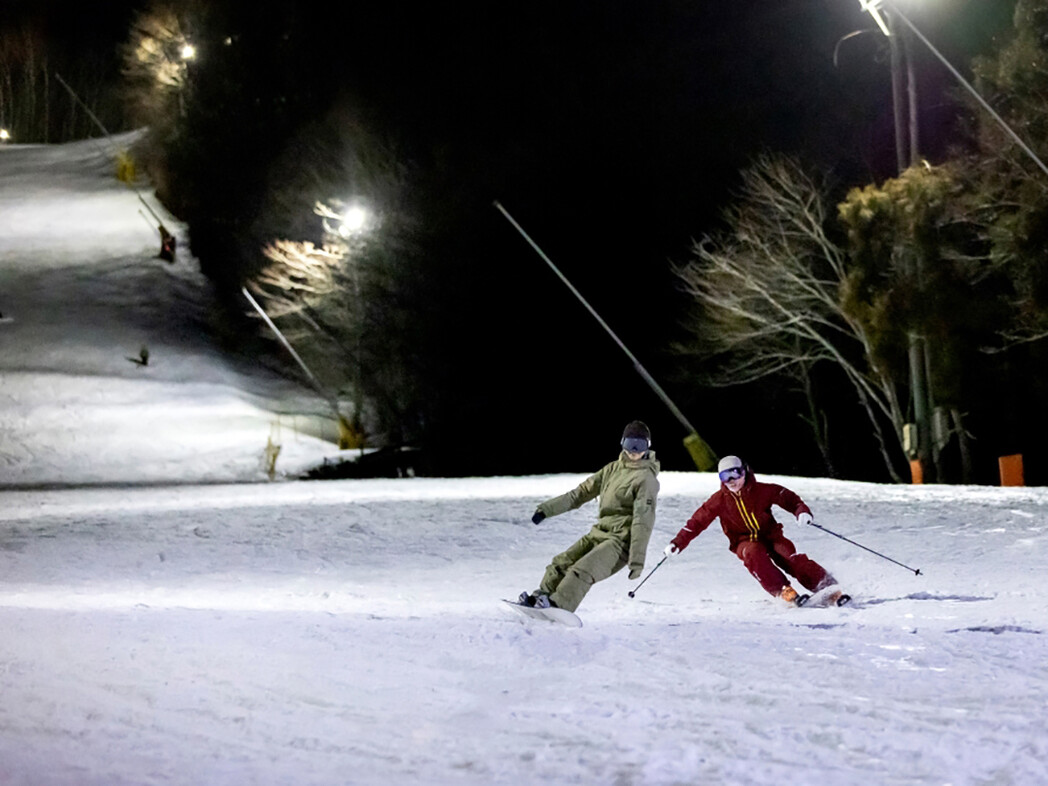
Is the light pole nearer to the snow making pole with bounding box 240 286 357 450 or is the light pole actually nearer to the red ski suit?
the red ski suit

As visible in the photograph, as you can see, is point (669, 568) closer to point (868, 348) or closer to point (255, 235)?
point (868, 348)

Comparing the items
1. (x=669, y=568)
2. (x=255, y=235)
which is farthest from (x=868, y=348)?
(x=255, y=235)

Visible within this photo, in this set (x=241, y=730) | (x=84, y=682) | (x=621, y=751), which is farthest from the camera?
(x=84, y=682)

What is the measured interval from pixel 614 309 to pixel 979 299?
43.0 feet

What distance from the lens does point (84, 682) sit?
18.3 ft

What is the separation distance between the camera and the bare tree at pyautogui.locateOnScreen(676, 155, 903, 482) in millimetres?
25266

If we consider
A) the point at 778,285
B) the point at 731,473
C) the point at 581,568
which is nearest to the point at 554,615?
the point at 581,568

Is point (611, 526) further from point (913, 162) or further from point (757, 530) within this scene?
point (913, 162)

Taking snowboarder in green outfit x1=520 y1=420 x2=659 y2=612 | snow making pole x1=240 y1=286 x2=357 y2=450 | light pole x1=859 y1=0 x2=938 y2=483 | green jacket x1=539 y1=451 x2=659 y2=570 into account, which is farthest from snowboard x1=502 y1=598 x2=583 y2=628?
snow making pole x1=240 y1=286 x2=357 y2=450

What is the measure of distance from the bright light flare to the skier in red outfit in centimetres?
1280

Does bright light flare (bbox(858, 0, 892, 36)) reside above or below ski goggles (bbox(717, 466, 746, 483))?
above

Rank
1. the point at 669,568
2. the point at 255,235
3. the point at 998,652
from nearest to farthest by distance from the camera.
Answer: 1. the point at 998,652
2. the point at 669,568
3. the point at 255,235

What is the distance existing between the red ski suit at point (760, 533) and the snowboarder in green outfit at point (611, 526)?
0.68 m

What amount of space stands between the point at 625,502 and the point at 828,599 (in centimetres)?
161
